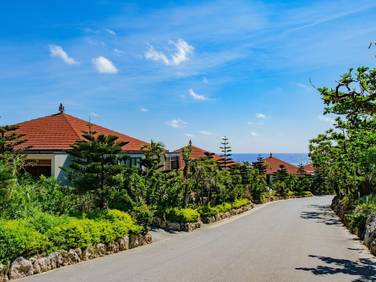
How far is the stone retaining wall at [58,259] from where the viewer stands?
11238mm

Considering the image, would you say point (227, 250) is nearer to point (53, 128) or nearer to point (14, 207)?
point (14, 207)

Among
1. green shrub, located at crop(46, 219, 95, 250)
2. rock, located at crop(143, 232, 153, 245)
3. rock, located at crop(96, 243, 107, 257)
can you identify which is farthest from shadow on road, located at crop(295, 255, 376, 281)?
rock, located at crop(143, 232, 153, 245)

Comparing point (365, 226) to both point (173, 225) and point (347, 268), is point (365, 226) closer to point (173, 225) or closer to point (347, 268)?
point (347, 268)

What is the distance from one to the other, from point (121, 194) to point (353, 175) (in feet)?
63.6

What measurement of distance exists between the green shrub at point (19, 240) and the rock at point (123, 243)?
163 inches

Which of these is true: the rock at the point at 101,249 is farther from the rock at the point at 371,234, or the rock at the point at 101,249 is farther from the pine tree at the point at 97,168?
the rock at the point at 371,234

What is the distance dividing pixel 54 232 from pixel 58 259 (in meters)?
0.85

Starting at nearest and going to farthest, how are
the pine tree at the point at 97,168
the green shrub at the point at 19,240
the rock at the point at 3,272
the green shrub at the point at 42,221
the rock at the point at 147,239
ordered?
the rock at the point at 3,272 < the green shrub at the point at 19,240 < the green shrub at the point at 42,221 < the pine tree at the point at 97,168 < the rock at the point at 147,239

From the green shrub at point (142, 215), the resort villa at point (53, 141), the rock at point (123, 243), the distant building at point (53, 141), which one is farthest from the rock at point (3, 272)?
the resort villa at point (53, 141)

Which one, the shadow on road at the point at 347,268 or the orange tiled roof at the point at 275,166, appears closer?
the shadow on road at the point at 347,268

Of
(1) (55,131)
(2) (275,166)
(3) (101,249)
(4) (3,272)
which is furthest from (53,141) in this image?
(2) (275,166)

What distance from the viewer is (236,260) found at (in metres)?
14.1

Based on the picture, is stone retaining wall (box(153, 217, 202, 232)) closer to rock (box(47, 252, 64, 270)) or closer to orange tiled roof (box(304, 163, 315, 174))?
rock (box(47, 252, 64, 270))

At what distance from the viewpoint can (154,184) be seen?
22547 mm
